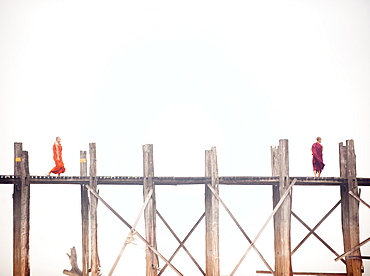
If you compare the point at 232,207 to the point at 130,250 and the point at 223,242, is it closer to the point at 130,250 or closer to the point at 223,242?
the point at 223,242

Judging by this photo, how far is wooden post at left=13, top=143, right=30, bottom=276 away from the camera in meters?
14.8

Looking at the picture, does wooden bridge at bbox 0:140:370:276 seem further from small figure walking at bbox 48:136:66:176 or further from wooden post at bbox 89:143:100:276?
small figure walking at bbox 48:136:66:176

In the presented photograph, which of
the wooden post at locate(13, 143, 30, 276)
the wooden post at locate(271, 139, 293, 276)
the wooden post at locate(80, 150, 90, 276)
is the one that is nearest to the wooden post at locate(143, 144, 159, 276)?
the wooden post at locate(80, 150, 90, 276)

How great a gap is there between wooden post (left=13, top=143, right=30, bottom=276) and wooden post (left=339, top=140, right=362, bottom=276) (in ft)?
27.7

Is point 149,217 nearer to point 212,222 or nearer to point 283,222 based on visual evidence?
point 212,222

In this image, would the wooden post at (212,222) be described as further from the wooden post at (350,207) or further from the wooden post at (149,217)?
the wooden post at (350,207)

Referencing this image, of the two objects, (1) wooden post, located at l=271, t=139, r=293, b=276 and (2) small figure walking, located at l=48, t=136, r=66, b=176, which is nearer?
(1) wooden post, located at l=271, t=139, r=293, b=276

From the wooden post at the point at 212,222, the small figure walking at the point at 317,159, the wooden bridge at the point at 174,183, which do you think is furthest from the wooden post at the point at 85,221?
the small figure walking at the point at 317,159

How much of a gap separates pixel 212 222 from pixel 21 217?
186 inches

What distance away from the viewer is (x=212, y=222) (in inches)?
627

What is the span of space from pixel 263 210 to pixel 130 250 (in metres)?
23.2

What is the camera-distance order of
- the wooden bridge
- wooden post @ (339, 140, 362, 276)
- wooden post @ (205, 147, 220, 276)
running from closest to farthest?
the wooden bridge < wooden post @ (205, 147, 220, 276) < wooden post @ (339, 140, 362, 276)

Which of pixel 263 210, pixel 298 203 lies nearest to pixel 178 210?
pixel 263 210

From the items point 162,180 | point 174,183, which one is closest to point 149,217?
point 162,180
